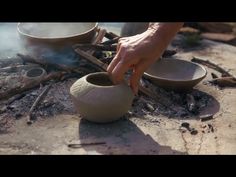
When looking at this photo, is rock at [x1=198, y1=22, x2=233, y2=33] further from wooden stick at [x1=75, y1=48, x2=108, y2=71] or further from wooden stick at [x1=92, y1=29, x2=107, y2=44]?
wooden stick at [x1=75, y1=48, x2=108, y2=71]

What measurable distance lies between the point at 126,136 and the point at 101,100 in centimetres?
59

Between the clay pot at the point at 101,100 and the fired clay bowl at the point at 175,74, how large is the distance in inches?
50.7

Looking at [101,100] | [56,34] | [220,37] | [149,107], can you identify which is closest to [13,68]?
[56,34]

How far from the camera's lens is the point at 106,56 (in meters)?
6.79

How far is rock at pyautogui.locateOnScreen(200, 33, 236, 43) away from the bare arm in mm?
5750

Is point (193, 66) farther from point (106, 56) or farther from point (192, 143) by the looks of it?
point (192, 143)

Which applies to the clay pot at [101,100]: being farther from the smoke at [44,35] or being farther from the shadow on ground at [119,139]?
the smoke at [44,35]

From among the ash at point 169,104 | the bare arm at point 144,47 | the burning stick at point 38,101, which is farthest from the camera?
the ash at point 169,104

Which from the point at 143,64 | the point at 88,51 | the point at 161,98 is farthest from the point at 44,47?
the point at 143,64

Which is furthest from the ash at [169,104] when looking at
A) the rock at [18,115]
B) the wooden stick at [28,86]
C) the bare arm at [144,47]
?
the rock at [18,115]

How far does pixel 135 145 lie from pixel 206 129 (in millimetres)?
1213

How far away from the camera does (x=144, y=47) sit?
14.6 feet

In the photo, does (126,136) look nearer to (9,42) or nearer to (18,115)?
(18,115)

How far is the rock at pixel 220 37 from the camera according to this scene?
32.2 ft
